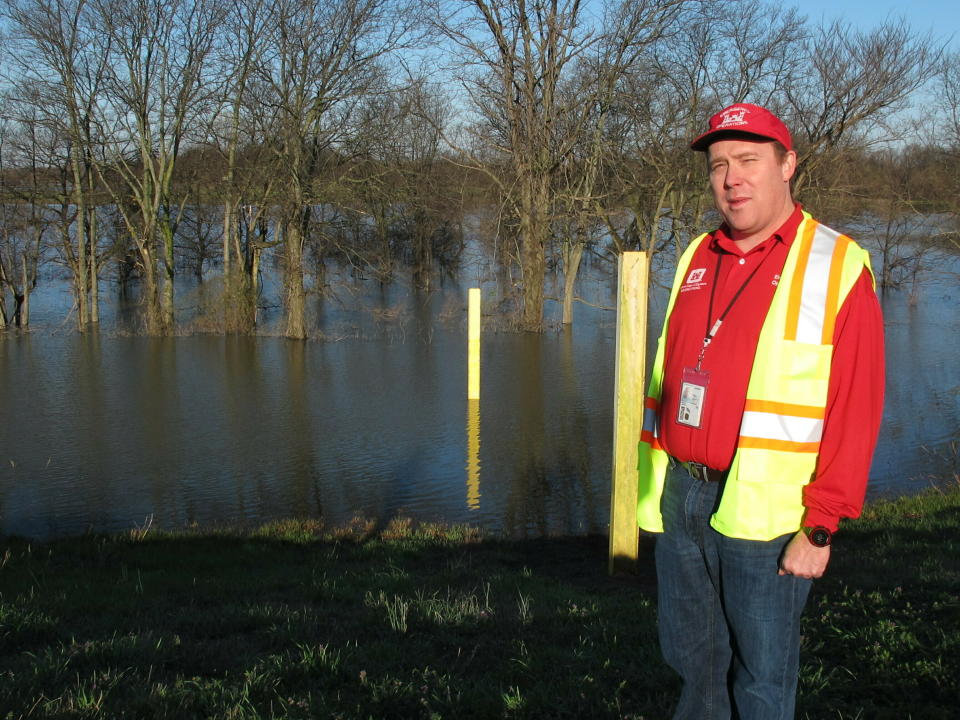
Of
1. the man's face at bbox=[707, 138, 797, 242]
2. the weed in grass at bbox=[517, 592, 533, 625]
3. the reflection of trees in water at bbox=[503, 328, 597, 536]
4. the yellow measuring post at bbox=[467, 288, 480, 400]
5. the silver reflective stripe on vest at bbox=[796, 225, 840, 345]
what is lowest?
the reflection of trees in water at bbox=[503, 328, 597, 536]

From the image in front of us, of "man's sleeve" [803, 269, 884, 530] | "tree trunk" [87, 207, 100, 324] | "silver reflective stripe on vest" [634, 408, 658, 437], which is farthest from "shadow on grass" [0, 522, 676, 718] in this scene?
"tree trunk" [87, 207, 100, 324]

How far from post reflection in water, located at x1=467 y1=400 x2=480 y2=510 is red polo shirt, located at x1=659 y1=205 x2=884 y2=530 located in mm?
7522

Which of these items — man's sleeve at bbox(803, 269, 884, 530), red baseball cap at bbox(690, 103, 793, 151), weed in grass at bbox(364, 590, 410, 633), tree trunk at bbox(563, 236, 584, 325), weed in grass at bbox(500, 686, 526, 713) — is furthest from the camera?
tree trunk at bbox(563, 236, 584, 325)

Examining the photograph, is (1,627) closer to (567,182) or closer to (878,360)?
(878,360)

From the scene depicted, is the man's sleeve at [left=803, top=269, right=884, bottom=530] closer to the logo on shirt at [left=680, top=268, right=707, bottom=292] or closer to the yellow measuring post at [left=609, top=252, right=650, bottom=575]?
the logo on shirt at [left=680, top=268, right=707, bottom=292]

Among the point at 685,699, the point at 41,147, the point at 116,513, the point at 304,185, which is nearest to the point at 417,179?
the point at 304,185

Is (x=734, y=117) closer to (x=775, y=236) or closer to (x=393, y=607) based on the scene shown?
(x=775, y=236)

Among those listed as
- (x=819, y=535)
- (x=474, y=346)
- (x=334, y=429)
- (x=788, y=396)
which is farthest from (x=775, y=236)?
(x=474, y=346)

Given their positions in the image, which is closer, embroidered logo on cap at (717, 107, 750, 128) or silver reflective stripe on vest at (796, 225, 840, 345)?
silver reflective stripe on vest at (796, 225, 840, 345)

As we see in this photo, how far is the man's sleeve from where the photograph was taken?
256cm

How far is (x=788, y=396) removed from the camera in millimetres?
2623

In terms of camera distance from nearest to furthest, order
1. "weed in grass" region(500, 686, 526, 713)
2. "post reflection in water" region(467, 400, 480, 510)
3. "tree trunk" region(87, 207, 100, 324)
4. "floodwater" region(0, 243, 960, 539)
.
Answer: "weed in grass" region(500, 686, 526, 713) → "floodwater" region(0, 243, 960, 539) → "post reflection in water" region(467, 400, 480, 510) → "tree trunk" region(87, 207, 100, 324)

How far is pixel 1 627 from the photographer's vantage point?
467 cm

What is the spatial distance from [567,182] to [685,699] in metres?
21.6
